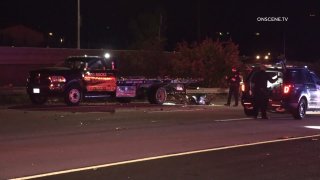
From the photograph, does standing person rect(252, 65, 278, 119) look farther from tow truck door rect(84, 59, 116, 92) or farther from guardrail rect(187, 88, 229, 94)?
guardrail rect(187, 88, 229, 94)

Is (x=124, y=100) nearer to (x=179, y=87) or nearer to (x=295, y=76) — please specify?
(x=179, y=87)

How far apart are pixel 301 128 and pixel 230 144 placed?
437 cm

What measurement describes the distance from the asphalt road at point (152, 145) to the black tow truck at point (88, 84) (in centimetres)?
238

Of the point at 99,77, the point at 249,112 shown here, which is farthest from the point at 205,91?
the point at 249,112

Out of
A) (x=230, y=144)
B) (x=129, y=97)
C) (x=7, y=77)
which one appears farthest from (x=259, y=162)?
(x=7, y=77)

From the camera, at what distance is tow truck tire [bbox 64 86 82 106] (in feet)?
76.7

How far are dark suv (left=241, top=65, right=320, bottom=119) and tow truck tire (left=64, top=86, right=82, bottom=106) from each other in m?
6.60

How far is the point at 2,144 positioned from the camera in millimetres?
13109

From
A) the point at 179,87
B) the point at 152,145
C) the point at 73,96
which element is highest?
the point at 179,87

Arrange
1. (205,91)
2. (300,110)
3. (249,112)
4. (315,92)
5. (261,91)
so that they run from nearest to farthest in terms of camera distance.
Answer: (261,91) → (300,110) → (249,112) → (315,92) → (205,91)

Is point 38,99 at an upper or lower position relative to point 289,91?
lower

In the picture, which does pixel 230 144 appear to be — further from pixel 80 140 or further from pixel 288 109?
pixel 288 109

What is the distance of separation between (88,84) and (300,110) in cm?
844

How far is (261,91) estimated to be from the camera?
19.6 m
